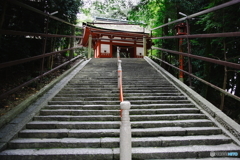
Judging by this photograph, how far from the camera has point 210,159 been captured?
2.45m

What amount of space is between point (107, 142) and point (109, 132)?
0.26m

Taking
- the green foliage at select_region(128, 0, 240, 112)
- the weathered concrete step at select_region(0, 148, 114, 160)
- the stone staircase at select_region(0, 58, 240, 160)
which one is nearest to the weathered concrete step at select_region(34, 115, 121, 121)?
the stone staircase at select_region(0, 58, 240, 160)

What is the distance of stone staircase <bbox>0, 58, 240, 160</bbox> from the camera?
251cm

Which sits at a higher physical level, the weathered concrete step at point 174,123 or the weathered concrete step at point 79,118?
the weathered concrete step at point 79,118

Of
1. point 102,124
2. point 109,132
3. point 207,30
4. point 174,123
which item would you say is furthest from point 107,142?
point 207,30

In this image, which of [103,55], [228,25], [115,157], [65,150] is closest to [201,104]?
[115,157]

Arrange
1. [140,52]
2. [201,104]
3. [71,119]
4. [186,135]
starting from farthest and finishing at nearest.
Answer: [140,52], [201,104], [71,119], [186,135]

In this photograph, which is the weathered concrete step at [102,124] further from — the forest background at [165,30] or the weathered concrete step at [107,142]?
the forest background at [165,30]

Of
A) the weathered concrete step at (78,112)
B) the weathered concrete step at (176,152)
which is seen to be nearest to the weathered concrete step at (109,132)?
the weathered concrete step at (176,152)

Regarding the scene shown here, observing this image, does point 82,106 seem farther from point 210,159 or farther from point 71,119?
point 210,159

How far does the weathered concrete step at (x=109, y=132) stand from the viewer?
289cm

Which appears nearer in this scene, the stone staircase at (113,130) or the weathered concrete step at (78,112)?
the stone staircase at (113,130)

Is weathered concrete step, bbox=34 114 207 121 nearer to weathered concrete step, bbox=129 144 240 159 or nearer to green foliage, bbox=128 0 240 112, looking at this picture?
weathered concrete step, bbox=129 144 240 159

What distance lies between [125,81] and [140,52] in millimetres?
10860
